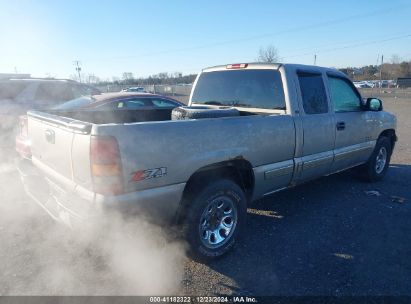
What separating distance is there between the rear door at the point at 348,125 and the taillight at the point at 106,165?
317cm

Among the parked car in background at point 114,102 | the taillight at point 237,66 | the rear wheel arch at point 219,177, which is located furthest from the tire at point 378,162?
the parked car in background at point 114,102

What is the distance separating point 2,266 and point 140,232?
1.54m

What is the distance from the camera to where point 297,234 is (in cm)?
377

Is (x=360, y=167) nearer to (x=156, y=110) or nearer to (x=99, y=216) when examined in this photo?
(x=156, y=110)

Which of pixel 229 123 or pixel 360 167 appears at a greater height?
pixel 229 123

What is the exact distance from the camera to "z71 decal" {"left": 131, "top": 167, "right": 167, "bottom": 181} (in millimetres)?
2479

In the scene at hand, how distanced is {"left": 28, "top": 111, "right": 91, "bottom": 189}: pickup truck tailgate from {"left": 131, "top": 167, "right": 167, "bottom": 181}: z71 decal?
0.36 m

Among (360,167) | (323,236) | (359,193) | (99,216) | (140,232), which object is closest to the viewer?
(99,216)

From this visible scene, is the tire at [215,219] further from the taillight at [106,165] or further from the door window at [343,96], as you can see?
the door window at [343,96]

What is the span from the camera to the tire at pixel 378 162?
5.46 metres

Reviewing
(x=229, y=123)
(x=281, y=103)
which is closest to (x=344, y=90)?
(x=281, y=103)

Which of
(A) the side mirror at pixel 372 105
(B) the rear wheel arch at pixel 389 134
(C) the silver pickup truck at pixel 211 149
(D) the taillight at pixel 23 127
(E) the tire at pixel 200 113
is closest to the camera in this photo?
(C) the silver pickup truck at pixel 211 149

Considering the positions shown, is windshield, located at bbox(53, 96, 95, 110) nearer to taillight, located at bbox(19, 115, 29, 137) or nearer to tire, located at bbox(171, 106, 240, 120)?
taillight, located at bbox(19, 115, 29, 137)

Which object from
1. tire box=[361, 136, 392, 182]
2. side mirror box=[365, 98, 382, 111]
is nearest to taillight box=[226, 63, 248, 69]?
side mirror box=[365, 98, 382, 111]
